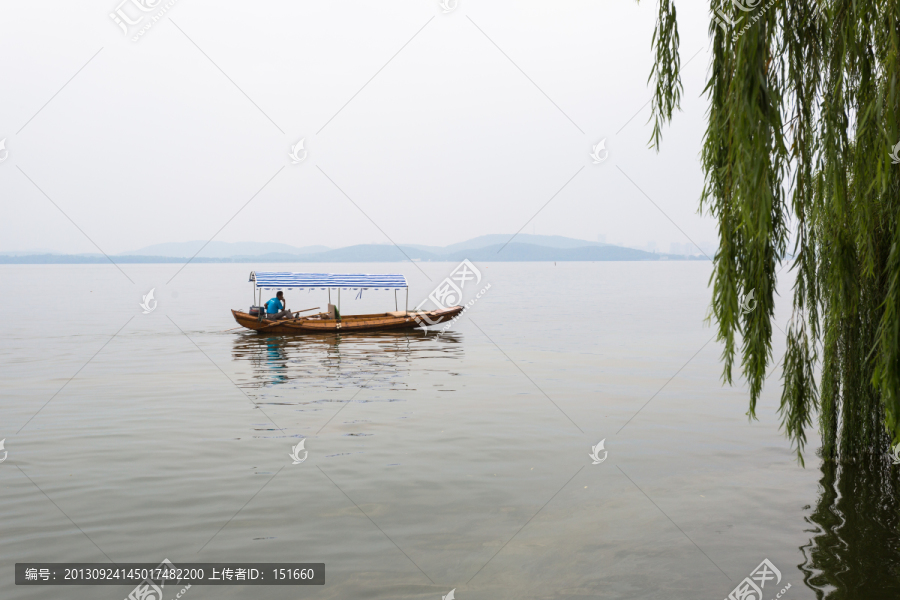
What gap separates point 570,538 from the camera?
8.59m

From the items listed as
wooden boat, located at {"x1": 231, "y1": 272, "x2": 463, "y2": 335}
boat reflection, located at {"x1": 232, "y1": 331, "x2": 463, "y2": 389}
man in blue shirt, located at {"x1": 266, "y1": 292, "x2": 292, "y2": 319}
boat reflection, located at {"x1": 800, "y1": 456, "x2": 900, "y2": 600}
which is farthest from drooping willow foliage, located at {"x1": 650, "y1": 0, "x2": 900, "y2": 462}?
man in blue shirt, located at {"x1": 266, "y1": 292, "x2": 292, "y2": 319}

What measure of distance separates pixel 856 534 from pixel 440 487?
5767 millimetres

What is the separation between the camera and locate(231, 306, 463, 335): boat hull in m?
33.6

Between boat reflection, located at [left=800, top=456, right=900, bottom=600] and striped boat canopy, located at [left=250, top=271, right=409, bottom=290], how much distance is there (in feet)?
87.2

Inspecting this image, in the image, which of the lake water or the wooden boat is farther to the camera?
the wooden boat

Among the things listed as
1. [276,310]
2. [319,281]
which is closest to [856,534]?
Result: [319,281]

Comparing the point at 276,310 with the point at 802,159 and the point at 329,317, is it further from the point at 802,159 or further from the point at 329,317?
the point at 802,159

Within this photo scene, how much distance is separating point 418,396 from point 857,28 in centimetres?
1418

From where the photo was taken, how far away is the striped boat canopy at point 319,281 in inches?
1351

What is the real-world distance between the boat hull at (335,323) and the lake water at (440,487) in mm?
10933

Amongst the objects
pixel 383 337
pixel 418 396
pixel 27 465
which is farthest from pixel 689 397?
pixel 383 337

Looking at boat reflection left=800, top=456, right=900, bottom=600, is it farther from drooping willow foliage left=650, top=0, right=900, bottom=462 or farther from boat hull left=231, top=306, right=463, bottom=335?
boat hull left=231, top=306, right=463, bottom=335

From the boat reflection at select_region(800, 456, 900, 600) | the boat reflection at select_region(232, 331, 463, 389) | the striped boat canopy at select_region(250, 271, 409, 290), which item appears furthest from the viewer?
the striped boat canopy at select_region(250, 271, 409, 290)

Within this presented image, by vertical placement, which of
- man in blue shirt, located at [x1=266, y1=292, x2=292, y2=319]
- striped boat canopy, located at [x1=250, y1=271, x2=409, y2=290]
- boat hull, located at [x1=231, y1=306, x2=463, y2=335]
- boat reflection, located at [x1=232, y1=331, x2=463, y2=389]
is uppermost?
striped boat canopy, located at [x1=250, y1=271, x2=409, y2=290]
